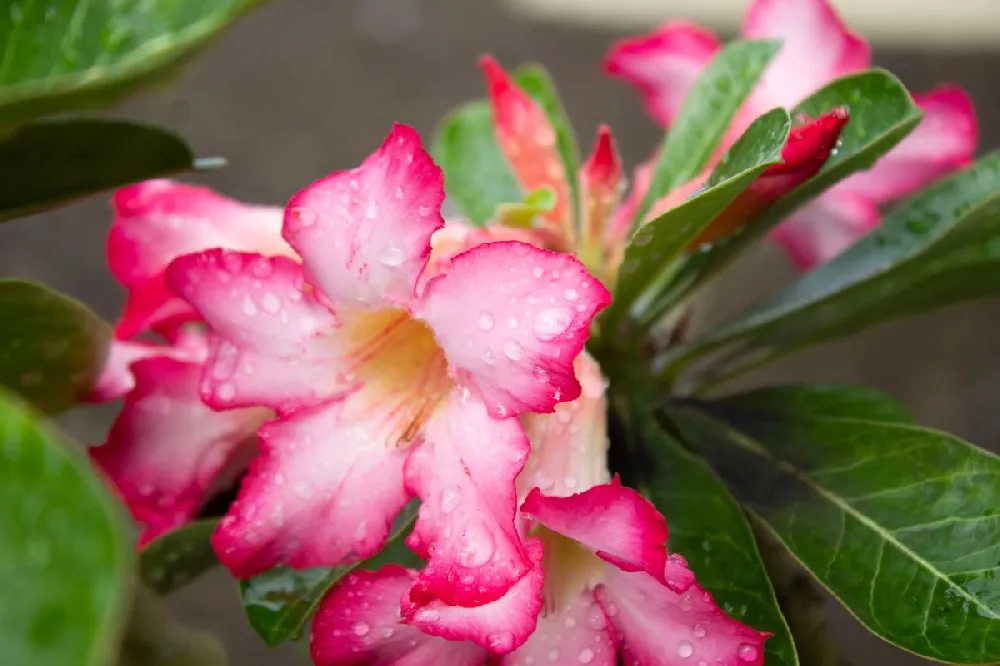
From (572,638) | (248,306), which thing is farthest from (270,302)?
(572,638)

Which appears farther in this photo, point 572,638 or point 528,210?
point 528,210

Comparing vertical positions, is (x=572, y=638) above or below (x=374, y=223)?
below

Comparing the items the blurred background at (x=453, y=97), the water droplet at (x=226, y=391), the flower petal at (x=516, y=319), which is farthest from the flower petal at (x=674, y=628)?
the blurred background at (x=453, y=97)

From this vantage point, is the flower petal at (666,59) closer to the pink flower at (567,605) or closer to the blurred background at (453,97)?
the pink flower at (567,605)

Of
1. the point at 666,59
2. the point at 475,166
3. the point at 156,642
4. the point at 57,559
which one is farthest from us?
the point at 475,166

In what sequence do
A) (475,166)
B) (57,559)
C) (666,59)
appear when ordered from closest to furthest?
(57,559)
(666,59)
(475,166)

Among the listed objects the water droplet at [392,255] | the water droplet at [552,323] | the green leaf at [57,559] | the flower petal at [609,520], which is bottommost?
the flower petal at [609,520]

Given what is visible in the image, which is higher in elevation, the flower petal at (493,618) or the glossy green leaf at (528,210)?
the glossy green leaf at (528,210)

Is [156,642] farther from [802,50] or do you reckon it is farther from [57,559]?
[802,50]
